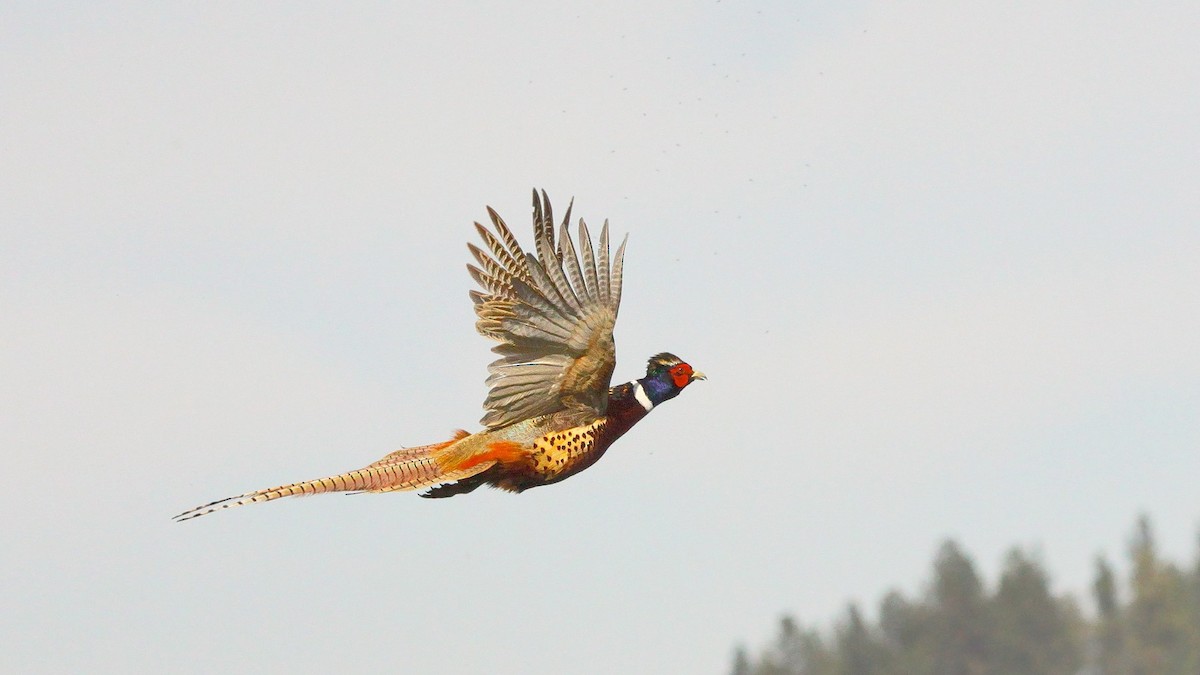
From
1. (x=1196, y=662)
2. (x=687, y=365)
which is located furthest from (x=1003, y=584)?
(x=687, y=365)

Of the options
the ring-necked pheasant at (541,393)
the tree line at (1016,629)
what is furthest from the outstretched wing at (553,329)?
the tree line at (1016,629)

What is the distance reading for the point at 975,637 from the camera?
108 meters

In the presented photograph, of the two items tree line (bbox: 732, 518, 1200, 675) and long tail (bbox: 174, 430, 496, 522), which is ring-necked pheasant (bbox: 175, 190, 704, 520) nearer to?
long tail (bbox: 174, 430, 496, 522)

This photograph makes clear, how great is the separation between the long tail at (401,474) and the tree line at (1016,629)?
295 feet

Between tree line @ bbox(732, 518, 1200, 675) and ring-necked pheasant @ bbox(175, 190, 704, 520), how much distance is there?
89.5 metres

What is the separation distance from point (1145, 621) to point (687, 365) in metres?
97.1

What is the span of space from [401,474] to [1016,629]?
97445 mm

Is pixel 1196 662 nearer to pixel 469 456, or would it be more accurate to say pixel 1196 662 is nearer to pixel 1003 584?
pixel 1003 584

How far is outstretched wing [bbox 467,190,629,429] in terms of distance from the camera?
13.8 metres

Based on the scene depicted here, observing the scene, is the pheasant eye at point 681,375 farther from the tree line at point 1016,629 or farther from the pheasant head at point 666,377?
the tree line at point 1016,629

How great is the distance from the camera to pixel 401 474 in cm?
1419

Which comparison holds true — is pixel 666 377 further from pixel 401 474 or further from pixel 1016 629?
pixel 1016 629

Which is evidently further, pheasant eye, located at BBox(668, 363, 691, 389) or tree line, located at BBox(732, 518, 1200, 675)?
tree line, located at BBox(732, 518, 1200, 675)

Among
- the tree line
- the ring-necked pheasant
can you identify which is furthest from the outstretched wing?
the tree line
